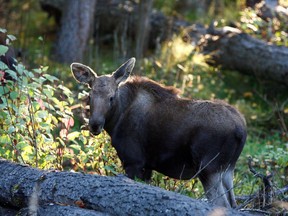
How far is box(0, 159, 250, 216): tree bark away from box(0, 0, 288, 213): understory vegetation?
94 cm

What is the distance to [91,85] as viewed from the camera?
785cm

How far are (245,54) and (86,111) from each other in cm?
508

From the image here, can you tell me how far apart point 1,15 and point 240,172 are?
885cm

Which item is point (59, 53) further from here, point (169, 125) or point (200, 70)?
point (169, 125)

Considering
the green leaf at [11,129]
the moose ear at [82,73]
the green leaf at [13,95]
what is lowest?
the green leaf at [11,129]

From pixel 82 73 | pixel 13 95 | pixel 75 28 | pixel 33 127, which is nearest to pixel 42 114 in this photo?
pixel 33 127

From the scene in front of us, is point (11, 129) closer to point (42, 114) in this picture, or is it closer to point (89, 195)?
point (42, 114)

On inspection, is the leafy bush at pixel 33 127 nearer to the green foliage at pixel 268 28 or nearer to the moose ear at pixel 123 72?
the moose ear at pixel 123 72

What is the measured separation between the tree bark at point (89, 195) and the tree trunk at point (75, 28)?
8.09 m

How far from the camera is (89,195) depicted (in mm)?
5719

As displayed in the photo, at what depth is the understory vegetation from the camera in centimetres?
751

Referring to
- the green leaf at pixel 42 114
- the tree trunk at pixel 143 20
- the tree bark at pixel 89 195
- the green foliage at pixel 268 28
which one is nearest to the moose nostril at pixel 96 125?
the green leaf at pixel 42 114

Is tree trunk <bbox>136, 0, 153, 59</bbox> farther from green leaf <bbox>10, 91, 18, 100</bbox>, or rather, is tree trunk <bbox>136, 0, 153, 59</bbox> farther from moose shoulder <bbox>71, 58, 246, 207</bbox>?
green leaf <bbox>10, 91, 18, 100</bbox>

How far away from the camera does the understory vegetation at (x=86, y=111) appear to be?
24.6 feet
